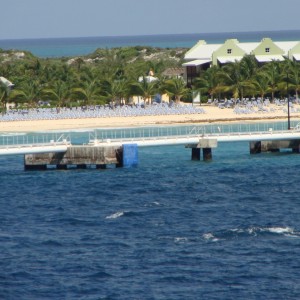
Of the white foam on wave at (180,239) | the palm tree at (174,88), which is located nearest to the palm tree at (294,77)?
the palm tree at (174,88)

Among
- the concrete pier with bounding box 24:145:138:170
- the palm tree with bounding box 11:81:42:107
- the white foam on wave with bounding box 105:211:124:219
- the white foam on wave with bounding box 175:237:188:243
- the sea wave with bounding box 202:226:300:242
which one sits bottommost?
the white foam on wave with bounding box 175:237:188:243

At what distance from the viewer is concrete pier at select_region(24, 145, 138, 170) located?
64.2 m

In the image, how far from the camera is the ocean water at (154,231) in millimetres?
38156

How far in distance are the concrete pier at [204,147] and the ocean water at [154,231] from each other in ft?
2.02

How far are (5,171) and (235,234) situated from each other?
963 inches

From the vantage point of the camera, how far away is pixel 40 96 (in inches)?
3743

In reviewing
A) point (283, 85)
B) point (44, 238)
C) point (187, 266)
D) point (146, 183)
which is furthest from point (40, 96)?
point (187, 266)

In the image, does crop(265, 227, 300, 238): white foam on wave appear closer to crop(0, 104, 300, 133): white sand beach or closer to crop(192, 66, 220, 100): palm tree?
crop(0, 104, 300, 133): white sand beach

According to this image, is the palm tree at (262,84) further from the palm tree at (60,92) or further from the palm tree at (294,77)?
the palm tree at (60,92)

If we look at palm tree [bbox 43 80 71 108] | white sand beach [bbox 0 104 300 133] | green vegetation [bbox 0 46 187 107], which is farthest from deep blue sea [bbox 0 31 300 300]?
green vegetation [bbox 0 46 187 107]

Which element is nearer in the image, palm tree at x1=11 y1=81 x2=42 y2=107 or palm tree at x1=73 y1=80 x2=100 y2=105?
palm tree at x1=11 y1=81 x2=42 y2=107

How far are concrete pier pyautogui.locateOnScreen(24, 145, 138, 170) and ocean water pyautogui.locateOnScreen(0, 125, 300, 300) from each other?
540mm

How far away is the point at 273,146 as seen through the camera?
70125mm

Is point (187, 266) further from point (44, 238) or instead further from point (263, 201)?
point (263, 201)
